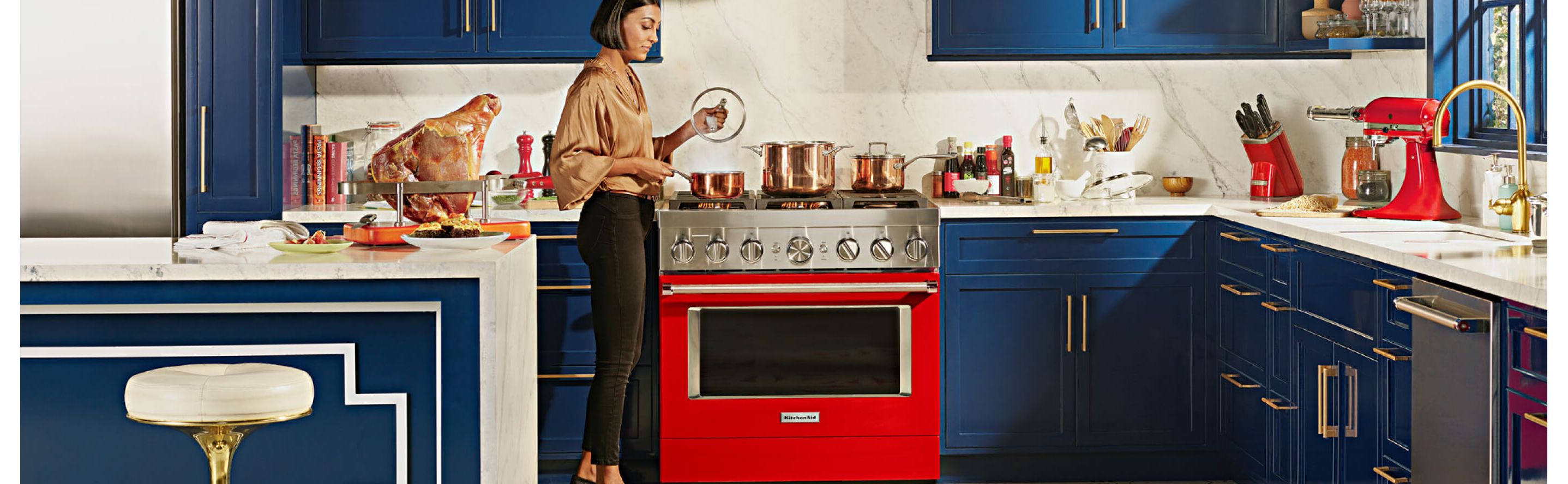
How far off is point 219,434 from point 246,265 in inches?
12.8

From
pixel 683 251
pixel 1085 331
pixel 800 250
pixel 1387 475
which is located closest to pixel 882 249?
pixel 800 250

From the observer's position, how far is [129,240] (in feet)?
9.03

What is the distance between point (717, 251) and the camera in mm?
3486

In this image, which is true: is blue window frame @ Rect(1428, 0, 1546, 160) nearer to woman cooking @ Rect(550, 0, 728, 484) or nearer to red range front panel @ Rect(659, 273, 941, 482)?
red range front panel @ Rect(659, 273, 941, 482)

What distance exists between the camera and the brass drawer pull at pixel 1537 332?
1986 mm

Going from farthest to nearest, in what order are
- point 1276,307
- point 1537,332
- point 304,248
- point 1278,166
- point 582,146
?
point 1278,166 → point 1276,307 → point 582,146 → point 304,248 → point 1537,332

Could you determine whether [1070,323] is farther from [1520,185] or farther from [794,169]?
[1520,185]

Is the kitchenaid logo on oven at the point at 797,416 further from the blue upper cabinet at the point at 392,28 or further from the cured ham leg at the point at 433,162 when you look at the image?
the blue upper cabinet at the point at 392,28

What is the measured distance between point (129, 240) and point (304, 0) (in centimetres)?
135

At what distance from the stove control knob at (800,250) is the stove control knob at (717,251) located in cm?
18

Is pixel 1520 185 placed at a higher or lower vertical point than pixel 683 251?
higher

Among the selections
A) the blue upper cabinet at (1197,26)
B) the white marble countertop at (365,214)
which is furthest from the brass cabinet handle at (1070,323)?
the white marble countertop at (365,214)

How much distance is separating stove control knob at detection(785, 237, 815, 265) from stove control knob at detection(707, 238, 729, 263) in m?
0.18

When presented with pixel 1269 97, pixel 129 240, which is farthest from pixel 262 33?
pixel 1269 97
